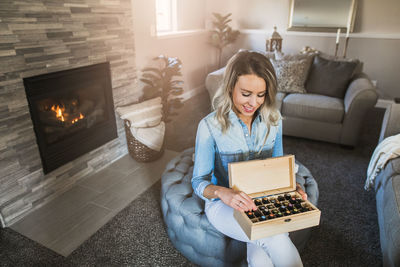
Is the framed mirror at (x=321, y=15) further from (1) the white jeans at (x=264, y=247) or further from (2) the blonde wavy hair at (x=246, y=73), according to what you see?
(1) the white jeans at (x=264, y=247)

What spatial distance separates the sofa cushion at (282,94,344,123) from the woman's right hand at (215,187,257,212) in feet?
6.86

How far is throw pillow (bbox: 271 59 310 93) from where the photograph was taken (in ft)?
10.2

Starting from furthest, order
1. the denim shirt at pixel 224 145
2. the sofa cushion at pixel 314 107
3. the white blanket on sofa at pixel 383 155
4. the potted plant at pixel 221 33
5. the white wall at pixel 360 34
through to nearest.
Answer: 1. the potted plant at pixel 221 33
2. the white wall at pixel 360 34
3. the sofa cushion at pixel 314 107
4. the white blanket on sofa at pixel 383 155
5. the denim shirt at pixel 224 145

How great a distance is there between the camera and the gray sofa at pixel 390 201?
51.7 inches

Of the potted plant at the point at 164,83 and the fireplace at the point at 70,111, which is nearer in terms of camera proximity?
the fireplace at the point at 70,111

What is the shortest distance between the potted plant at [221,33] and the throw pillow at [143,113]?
7.36 feet

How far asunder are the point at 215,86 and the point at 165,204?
73.9 inches

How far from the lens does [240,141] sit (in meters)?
1.25

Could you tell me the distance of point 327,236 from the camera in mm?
1758

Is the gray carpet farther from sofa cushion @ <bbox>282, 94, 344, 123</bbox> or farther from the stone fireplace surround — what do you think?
sofa cushion @ <bbox>282, 94, 344, 123</bbox>

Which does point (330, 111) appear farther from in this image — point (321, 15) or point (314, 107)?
point (321, 15)

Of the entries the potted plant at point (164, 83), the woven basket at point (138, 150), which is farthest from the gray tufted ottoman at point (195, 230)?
the potted plant at point (164, 83)

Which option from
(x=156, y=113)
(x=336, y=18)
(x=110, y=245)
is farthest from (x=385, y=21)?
(x=110, y=245)

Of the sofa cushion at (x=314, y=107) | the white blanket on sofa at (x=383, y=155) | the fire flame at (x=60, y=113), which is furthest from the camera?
the sofa cushion at (x=314, y=107)
